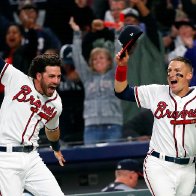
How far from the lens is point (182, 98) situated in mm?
8219

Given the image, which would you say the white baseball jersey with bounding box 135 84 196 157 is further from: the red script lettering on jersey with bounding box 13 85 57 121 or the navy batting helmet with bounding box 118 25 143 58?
the red script lettering on jersey with bounding box 13 85 57 121

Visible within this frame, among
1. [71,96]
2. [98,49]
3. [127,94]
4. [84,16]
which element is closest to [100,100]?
[98,49]

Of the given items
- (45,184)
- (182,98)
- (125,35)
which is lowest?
(45,184)

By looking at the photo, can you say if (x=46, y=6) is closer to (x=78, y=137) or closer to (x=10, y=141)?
(x=78, y=137)

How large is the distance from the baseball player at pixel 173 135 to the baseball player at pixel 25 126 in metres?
0.68

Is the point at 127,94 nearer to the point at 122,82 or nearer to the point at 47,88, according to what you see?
the point at 122,82

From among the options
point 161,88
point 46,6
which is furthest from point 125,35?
point 46,6

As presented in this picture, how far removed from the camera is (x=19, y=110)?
7996 mm

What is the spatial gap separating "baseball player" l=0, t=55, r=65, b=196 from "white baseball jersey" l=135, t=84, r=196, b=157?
99 centimetres

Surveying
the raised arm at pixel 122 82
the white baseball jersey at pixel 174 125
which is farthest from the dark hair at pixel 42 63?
the white baseball jersey at pixel 174 125

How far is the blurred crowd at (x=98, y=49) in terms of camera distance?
35.5 feet

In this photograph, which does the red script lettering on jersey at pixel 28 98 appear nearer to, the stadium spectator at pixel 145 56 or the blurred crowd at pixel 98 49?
the blurred crowd at pixel 98 49

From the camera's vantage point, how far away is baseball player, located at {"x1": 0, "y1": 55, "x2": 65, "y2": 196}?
792 centimetres

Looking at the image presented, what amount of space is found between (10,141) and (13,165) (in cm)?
23
